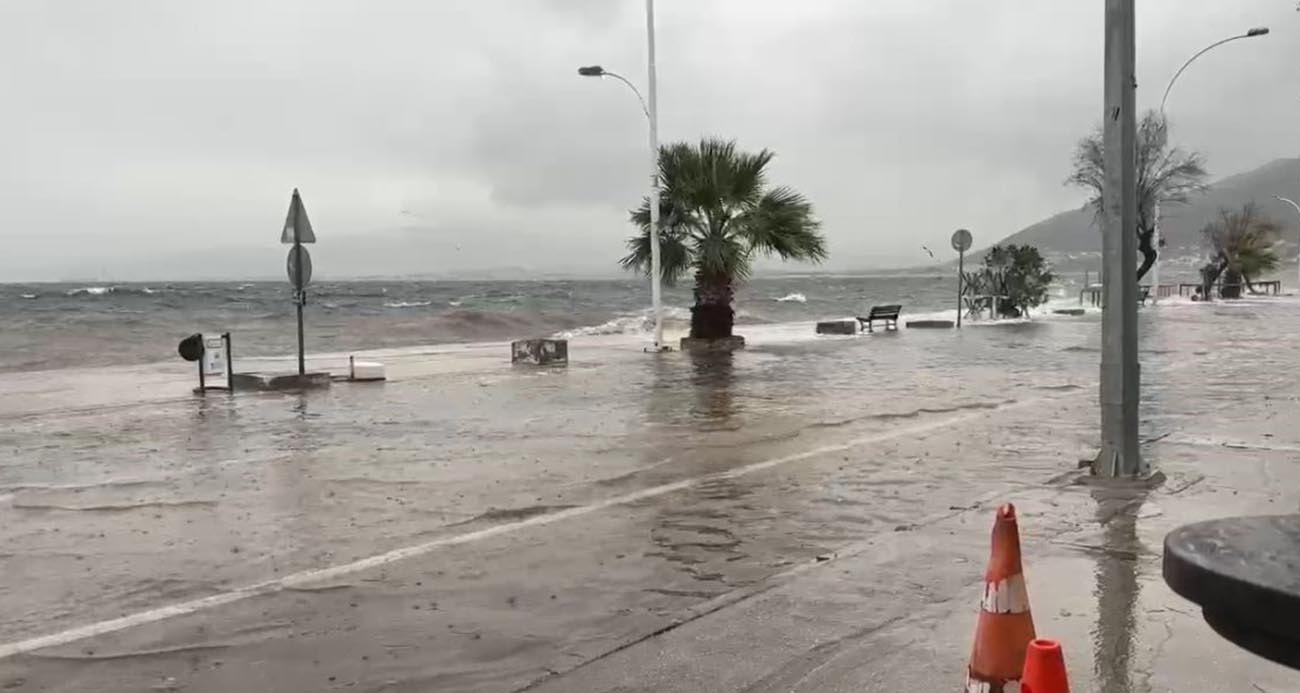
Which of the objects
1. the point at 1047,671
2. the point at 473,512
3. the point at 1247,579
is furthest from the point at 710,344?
the point at 1247,579

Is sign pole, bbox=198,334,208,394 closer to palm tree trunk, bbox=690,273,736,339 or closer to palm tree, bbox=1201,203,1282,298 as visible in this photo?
palm tree trunk, bbox=690,273,736,339

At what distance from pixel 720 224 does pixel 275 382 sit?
36.4ft

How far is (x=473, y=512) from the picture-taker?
7.80m

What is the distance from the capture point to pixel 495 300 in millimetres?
76375

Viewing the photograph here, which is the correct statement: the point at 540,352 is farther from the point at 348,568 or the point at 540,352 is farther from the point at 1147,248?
the point at 1147,248

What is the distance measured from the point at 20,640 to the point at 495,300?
71.8m

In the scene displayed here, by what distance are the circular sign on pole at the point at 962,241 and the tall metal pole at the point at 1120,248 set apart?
24294 mm

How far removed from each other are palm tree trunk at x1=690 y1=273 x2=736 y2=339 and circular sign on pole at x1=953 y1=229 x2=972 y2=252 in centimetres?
1001

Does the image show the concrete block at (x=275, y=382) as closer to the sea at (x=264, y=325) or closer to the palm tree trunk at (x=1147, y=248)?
the sea at (x=264, y=325)

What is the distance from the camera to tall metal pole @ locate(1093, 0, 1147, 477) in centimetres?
804

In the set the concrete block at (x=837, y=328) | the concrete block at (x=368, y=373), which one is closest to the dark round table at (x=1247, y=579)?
the concrete block at (x=368, y=373)

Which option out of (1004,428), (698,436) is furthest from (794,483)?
(1004,428)

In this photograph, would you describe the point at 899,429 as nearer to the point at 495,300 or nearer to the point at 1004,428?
the point at 1004,428

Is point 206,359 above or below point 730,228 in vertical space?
below
